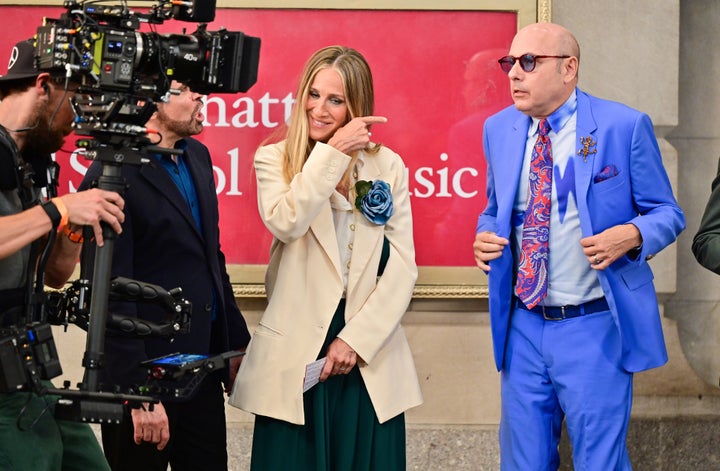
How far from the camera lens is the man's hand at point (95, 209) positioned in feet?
10.7

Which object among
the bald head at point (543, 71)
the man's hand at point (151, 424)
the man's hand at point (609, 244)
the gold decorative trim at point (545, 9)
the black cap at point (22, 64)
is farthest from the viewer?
the gold decorative trim at point (545, 9)

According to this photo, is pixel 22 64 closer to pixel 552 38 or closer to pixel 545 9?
pixel 552 38

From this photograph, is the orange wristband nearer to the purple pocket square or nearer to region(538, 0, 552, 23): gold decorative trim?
the purple pocket square

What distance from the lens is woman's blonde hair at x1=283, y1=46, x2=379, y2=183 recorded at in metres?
4.25

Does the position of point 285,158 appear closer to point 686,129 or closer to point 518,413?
point 518,413

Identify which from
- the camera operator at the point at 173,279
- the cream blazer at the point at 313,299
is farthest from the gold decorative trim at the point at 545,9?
the camera operator at the point at 173,279

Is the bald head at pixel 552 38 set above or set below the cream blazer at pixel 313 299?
above

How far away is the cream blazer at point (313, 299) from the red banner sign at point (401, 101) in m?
1.43

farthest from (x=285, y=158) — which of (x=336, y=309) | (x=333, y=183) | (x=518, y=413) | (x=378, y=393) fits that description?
(x=518, y=413)

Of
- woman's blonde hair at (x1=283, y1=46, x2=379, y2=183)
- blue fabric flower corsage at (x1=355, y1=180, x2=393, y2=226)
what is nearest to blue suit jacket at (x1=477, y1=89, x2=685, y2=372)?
blue fabric flower corsage at (x1=355, y1=180, x2=393, y2=226)

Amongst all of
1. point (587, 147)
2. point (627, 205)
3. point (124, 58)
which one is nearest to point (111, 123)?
point (124, 58)

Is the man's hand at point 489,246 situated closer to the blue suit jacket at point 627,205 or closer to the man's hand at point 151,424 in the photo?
the blue suit jacket at point 627,205

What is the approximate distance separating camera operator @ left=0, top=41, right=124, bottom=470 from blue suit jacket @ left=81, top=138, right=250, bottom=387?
275 millimetres

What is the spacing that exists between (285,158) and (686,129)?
2633mm
